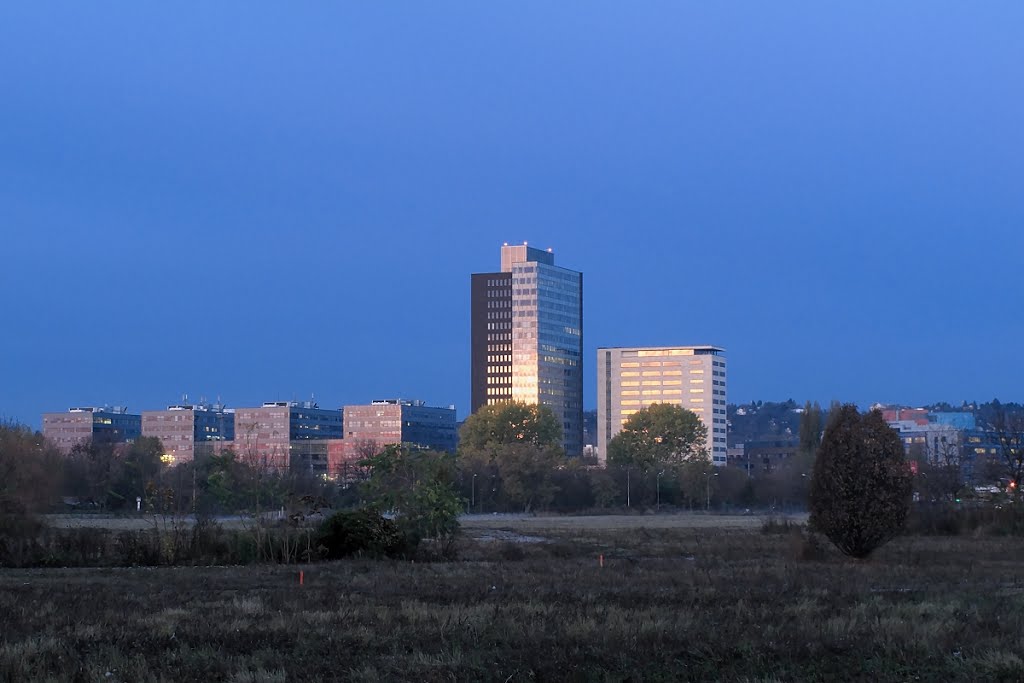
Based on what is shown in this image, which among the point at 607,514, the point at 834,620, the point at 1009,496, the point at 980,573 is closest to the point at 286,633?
the point at 834,620

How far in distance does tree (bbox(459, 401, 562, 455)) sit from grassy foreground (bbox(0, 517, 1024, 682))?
488 feet

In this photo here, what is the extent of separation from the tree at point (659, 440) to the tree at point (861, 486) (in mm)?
125270

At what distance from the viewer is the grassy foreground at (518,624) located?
13094mm

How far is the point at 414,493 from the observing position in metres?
37.0

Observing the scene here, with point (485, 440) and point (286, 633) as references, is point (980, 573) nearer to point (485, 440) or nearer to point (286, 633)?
point (286, 633)

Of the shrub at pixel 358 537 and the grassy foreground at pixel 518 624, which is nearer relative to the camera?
the grassy foreground at pixel 518 624

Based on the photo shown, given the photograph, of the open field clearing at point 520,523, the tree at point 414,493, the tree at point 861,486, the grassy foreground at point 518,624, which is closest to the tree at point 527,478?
the open field clearing at point 520,523

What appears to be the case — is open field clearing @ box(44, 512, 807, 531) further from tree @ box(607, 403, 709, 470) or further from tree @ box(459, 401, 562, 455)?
tree @ box(459, 401, 562, 455)

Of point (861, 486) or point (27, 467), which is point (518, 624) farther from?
point (27, 467)

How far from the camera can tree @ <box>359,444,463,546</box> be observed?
1451 inches

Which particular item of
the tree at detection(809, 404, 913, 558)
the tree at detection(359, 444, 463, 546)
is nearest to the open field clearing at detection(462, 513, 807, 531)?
the tree at detection(359, 444, 463, 546)

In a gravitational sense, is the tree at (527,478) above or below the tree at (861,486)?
below

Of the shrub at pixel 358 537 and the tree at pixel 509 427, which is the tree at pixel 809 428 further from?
the shrub at pixel 358 537

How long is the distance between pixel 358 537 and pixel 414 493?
2369 millimetres
